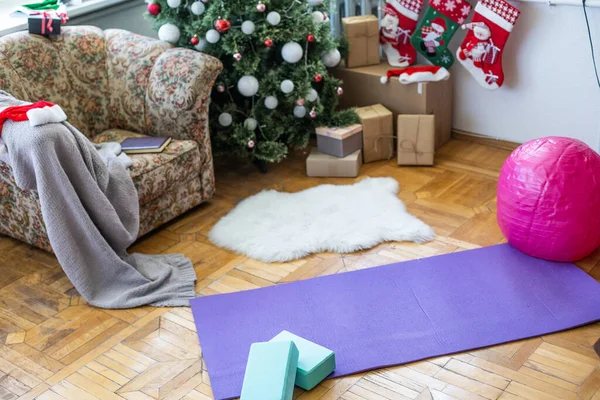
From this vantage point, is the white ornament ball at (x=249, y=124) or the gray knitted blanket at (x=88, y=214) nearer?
the gray knitted blanket at (x=88, y=214)

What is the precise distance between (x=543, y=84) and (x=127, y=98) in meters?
2.06

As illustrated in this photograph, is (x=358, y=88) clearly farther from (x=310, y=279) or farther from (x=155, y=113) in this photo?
(x=310, y=279)

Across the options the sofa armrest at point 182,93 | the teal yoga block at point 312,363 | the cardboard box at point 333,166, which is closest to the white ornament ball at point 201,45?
the sofa armrest at point 182,93

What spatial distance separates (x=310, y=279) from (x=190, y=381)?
0.69 meters

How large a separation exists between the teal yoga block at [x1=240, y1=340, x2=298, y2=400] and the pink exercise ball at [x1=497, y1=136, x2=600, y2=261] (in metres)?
1.10

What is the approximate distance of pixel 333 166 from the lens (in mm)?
3727

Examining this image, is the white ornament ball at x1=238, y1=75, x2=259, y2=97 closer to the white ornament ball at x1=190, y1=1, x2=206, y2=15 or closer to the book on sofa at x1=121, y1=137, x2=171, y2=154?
the white ornament ball at x1=190, y1=1, x2=206, y2=15

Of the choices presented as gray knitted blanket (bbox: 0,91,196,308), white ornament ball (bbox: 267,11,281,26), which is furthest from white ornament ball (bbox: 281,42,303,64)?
gray knitted blanket (bbox: 0,91,196,308)

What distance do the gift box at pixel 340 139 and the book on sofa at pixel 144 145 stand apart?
2.80ft

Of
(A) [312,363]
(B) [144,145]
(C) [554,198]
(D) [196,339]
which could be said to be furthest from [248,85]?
(A) [312,363]

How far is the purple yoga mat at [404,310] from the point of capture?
8.05ft

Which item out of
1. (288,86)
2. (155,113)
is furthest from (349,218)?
(155,113)

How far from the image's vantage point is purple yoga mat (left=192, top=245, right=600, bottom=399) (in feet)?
8.05

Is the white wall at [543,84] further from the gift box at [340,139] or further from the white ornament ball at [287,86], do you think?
the white ornament ball at [287,86]
